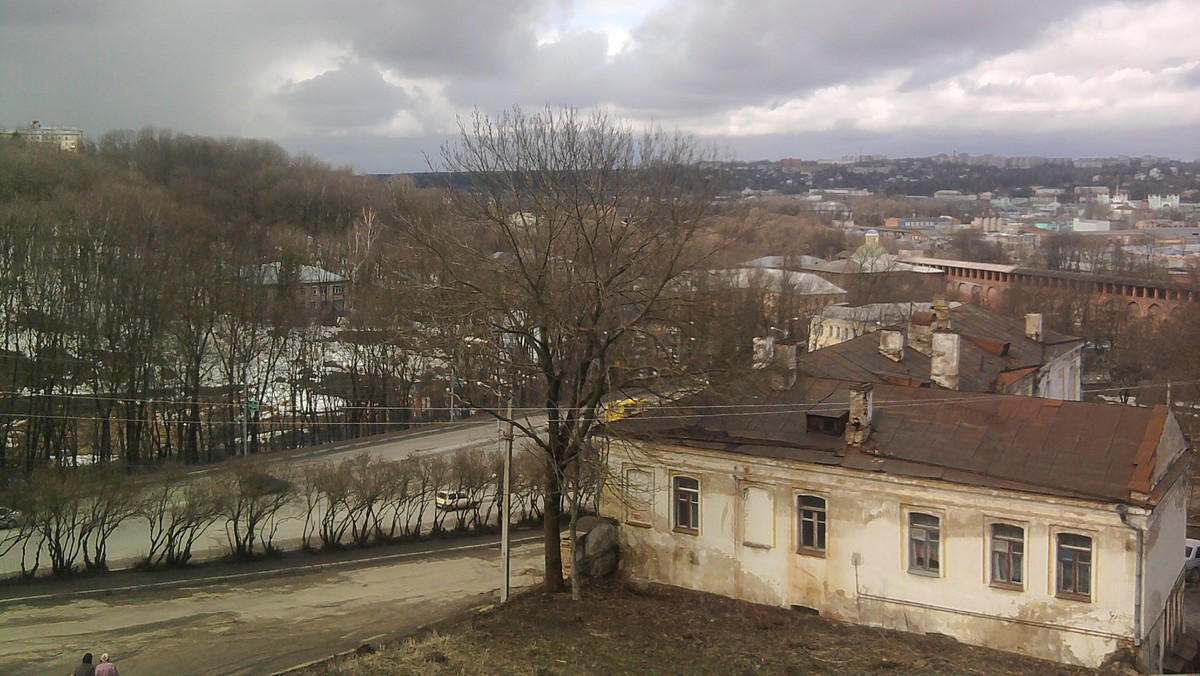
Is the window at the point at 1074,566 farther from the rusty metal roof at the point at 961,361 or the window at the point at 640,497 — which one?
the window at the point at 640,497

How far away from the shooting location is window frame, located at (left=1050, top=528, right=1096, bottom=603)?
16203 millimetres

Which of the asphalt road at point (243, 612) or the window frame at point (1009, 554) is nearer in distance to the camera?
the window frame at point (1009, 554)

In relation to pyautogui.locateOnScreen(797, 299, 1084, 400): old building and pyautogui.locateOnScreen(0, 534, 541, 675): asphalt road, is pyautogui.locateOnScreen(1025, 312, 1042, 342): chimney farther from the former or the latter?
pyautogui.locateOnScreen(0, 534, 541, 675): asphalt road

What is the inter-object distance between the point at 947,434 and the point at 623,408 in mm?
6608

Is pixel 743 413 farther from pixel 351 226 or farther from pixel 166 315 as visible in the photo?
pixel 351 226

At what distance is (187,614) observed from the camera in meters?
20.6

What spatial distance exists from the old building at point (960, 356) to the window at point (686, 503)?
5180 mm

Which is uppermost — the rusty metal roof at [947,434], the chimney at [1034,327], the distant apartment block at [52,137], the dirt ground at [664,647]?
the distant apartment block at [52,137]

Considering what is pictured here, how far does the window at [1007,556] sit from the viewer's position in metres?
16.9

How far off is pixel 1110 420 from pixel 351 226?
189ft

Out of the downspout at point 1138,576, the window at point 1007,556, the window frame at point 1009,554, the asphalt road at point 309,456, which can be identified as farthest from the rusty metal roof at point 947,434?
the asphalt road at point 309,456

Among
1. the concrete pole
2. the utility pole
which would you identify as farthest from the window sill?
the concrete pole

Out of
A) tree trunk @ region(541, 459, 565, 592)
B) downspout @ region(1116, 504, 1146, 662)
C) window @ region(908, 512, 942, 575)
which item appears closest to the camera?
downspout @ region(1116, 504, 1146, 662)

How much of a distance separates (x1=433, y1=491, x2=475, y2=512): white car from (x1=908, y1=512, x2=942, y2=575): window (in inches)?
618
